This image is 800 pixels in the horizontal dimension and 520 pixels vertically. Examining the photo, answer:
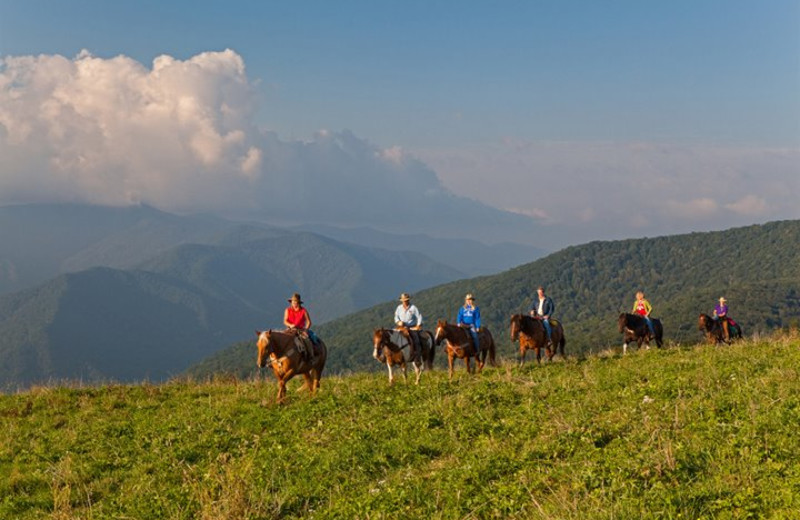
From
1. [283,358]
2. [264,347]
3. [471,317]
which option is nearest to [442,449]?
[264,347]

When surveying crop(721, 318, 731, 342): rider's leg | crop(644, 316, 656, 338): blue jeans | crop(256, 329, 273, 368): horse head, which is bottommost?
crop(721, 318, 731, 342): rider's leg

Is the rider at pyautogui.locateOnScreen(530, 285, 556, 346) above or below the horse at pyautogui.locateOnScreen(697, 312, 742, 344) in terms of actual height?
above

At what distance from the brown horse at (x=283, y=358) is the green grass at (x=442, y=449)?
66 cm

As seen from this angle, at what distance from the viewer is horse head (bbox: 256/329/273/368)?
55.2 feet

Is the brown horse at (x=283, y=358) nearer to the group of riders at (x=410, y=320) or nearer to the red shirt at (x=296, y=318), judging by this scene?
the group of riders at (x=410, y=320)

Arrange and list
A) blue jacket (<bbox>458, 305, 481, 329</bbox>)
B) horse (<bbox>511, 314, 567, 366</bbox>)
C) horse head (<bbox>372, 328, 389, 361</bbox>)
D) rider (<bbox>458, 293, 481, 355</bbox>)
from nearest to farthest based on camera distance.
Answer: horse head (<bbox>372, 328, 389, 361</bbox>)
rider (<bbox>458, 293, 481, 355</bbox>)
blue jacket (<bbox>458, 305, 481, 329</bbox>)
horse (<bbox>511, 314, 567, 366</bbox>)

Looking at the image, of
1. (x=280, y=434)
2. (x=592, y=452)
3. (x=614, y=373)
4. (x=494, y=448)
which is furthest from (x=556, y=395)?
(x=280, y=434)

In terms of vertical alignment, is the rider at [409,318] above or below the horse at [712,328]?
above

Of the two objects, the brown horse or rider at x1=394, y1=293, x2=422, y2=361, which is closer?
the brown horse

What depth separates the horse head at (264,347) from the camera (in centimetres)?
1683

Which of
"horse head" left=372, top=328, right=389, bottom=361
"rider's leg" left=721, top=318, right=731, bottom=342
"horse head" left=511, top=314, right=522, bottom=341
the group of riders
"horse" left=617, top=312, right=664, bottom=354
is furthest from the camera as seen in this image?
"rider's leg" left=721, top=318, right=731, bottom=342

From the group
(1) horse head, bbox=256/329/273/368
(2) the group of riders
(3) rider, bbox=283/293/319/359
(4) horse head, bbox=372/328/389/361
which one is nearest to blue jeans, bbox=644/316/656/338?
(2) the group of riders

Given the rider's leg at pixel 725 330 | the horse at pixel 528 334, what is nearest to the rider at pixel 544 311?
the horse at pixel 528 334

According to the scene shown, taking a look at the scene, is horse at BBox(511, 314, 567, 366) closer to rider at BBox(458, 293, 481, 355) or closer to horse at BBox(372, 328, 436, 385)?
rider at BBox(458, 293, 481, 355)
